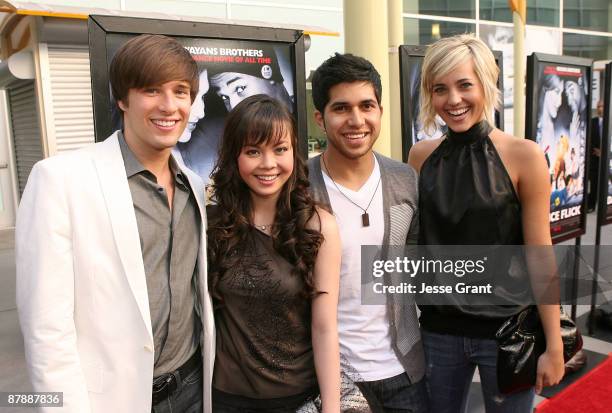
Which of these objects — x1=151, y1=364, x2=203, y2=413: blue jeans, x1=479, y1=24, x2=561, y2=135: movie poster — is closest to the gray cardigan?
x1=151, y1=364, x2=203, y2=413: blue jeans

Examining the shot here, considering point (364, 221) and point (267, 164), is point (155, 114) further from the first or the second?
point (364, 221)

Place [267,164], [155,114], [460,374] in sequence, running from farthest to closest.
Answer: [460,374] < [267,164] < [155,114]

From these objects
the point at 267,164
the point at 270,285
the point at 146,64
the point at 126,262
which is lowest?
the point at 270,285

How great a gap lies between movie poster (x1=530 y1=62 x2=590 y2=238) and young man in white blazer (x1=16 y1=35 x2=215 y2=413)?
3188mm

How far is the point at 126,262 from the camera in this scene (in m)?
1.53

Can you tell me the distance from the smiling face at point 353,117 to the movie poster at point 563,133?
2488mm

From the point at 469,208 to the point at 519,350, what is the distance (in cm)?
55

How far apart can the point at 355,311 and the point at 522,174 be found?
0.80 meters

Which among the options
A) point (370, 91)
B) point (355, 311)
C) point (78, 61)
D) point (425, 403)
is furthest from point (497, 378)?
point (78, 61)

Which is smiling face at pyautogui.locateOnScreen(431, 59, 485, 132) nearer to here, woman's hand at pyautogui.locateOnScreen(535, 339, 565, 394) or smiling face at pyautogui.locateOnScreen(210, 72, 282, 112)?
woman's hand at pyautogui.locateOnScreen(535, 339, 565, 394)

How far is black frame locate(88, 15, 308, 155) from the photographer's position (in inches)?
86.9

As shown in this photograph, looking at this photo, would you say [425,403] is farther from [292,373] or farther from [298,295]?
[298,295]

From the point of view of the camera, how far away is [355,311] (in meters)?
1.91

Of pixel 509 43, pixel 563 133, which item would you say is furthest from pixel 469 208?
pixel 509 43
